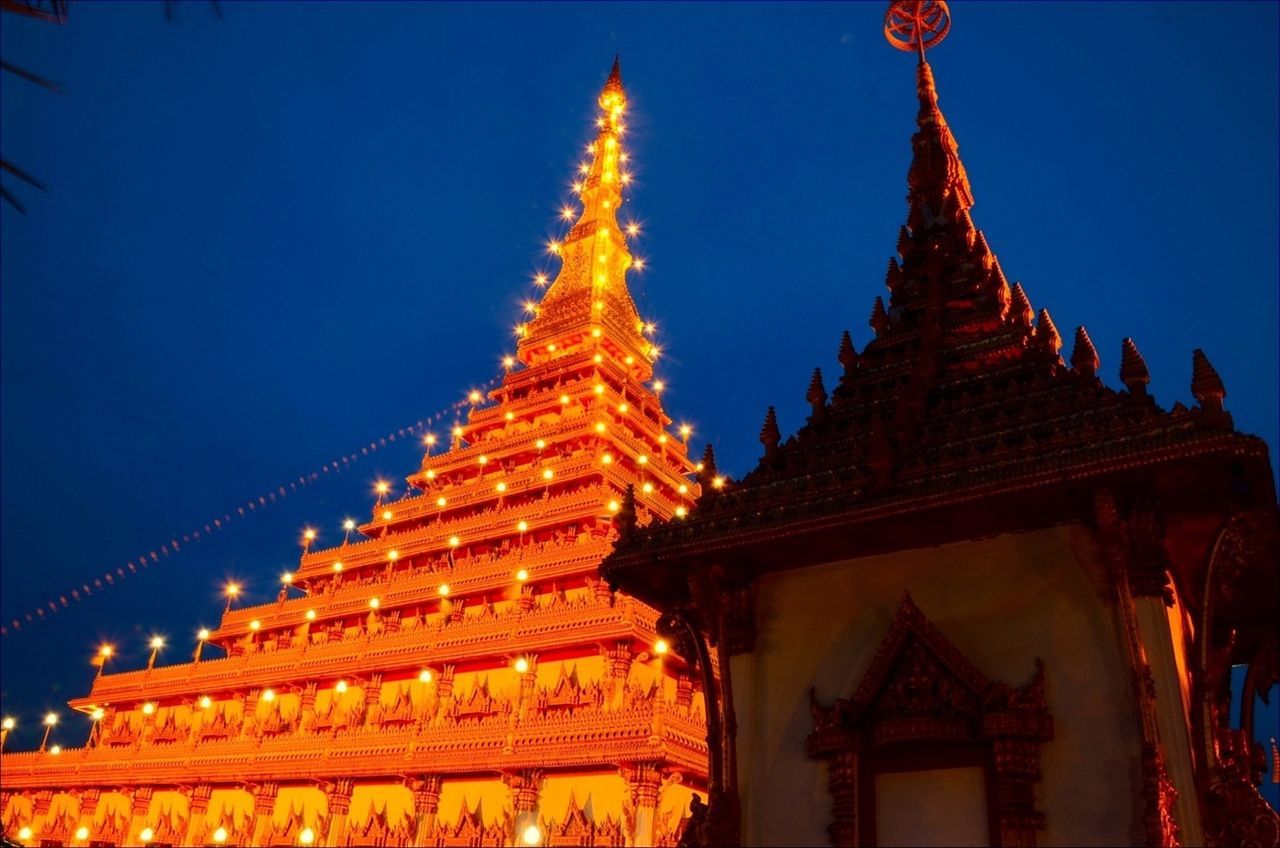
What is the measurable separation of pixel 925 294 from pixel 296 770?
25.2 metres

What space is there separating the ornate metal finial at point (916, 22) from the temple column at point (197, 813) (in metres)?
31.3

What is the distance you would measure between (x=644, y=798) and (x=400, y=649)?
452 inches

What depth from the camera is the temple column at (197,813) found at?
32406 mm

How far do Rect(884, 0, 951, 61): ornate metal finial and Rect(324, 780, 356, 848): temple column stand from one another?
24.9 m

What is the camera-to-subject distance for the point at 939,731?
938 centimetres

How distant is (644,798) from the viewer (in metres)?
22.7

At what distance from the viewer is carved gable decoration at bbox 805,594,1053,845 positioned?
8.86 m

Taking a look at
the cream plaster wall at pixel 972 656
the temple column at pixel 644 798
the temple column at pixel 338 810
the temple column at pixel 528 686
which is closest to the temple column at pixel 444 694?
the temple column at pixel 528 686

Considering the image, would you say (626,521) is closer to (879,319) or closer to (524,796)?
(879,319)

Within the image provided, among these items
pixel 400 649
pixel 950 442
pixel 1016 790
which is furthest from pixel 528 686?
pixel 1016 790

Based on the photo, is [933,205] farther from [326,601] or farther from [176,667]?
[176,667]

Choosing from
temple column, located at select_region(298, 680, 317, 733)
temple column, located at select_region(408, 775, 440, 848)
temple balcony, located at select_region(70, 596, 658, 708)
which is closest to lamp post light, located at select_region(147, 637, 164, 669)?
temple balcony, located at select_region(70, 596, 658, 708)

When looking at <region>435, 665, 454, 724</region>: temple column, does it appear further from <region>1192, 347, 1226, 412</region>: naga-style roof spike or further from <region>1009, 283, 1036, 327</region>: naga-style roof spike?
<region>1192, 347, 1226, 412</region>: naga-style roof spike

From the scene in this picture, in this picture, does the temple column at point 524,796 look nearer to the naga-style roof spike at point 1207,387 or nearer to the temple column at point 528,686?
the temple column at point 528,686
